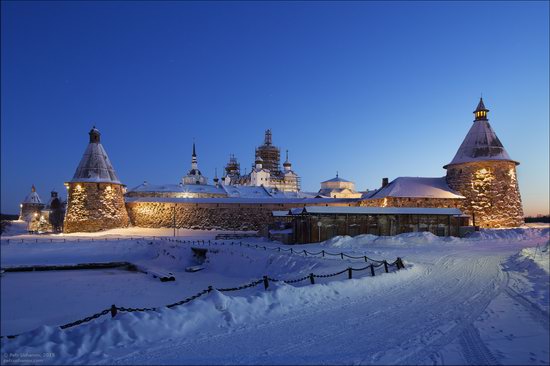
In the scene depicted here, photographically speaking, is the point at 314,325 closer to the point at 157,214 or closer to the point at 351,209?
the point at 351,209

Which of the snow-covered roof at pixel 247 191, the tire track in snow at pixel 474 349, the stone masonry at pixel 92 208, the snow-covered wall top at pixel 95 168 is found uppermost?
the snow-covered wall top at pixel 95 168

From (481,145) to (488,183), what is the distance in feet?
11.8

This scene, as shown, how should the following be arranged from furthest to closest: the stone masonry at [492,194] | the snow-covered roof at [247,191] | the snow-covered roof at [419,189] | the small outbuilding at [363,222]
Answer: the snow-covered roof at [247,191] → the snow-covered roof at [419,189] → the stone masonry at [492,194] → the small outbuilding at [363,222]

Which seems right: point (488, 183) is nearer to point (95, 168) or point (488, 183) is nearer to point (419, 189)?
point (419, 189)

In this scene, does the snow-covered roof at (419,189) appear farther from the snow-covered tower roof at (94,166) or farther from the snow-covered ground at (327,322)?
the snow-covered tower roof at (94,166)

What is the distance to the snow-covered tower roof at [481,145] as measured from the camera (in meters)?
32.0

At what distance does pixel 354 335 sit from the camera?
19.5 feet

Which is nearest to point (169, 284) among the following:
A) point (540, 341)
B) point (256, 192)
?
point (540, 341)

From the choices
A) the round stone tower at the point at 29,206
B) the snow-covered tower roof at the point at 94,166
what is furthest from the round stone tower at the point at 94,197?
the round stone tower at the point at 29,206

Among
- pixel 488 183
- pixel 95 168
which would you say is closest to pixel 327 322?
pixel 488 183

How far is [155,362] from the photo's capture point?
196 inches

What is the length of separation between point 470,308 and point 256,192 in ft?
142

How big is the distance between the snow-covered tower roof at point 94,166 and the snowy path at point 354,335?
29633mm

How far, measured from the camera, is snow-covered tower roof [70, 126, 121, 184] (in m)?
32.1
